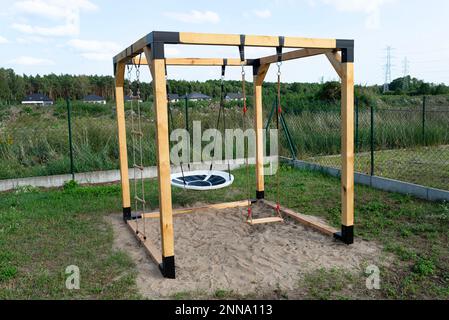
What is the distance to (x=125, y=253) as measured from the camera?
4125 millimetres

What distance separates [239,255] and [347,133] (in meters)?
1.68

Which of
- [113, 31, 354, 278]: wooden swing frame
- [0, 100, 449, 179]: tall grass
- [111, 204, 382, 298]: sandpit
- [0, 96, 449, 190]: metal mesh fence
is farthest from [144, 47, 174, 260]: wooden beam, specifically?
[0, 100, 449, 179]: tall grass

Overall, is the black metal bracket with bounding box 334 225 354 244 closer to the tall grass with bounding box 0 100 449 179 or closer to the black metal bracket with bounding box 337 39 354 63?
the black metal bracket with bounding box 337 39 354 63

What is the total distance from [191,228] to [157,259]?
1.17 metres

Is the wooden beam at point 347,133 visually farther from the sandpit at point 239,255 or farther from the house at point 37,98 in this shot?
the house at point 37,98

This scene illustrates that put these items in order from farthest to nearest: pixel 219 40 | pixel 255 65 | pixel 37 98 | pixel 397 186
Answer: pixel 37 98, pixel 397 186, pixel 255 65, pixel 219 40

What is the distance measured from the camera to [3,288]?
10.9 feet

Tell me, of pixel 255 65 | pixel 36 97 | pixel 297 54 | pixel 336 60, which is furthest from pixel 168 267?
pixel 36 97

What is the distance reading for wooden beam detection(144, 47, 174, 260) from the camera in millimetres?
3322

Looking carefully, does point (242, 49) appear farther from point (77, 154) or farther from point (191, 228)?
point (77, 154)

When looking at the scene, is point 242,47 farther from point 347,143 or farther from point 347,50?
point 347,143
